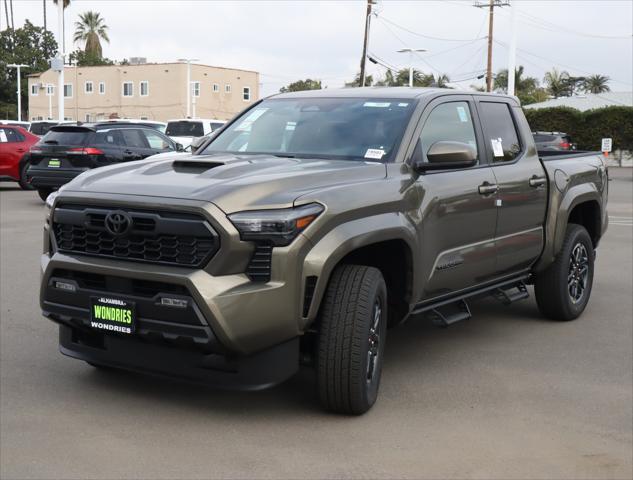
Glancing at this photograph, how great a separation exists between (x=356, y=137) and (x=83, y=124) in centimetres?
1265

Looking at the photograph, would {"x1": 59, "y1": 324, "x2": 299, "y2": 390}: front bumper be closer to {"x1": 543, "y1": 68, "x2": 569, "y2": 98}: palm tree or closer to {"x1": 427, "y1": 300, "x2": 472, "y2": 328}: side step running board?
{"x1": 427, "y1": 300, "x2": 472, "y2": 328}: side step running board

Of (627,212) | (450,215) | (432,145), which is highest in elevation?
(432,145)

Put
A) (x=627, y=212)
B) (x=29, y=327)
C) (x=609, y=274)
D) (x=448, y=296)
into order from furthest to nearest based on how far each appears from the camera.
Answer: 1. (x=627, y=212)
2. (x=609, y=274)
3. (x=29, y=327)
4. (x=448, y=296)

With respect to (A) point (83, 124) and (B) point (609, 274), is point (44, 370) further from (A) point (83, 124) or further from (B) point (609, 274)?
(A) point (83, 124)

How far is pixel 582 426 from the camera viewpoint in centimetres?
495

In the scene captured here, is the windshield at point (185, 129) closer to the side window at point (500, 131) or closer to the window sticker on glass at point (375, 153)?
the side window at point (500, 131)

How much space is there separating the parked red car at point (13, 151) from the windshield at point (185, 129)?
8.55 metres

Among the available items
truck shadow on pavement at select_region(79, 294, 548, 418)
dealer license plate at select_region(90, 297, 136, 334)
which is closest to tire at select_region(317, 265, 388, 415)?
truck shadow on pavement at select_region(79, 294, 548, 418)

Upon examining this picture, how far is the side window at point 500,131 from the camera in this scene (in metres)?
6.60

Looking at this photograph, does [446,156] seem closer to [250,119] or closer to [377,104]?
[377,104]

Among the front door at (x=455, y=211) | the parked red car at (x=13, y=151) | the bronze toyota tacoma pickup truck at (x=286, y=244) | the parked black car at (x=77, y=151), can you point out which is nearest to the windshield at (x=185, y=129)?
the parked red car at (x=13, y=151)

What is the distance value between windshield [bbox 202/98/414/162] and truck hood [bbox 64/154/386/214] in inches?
9.1

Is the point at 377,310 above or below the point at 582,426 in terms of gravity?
above

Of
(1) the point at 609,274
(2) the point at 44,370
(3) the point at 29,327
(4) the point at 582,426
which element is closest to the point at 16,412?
(2) the point at 44,370
